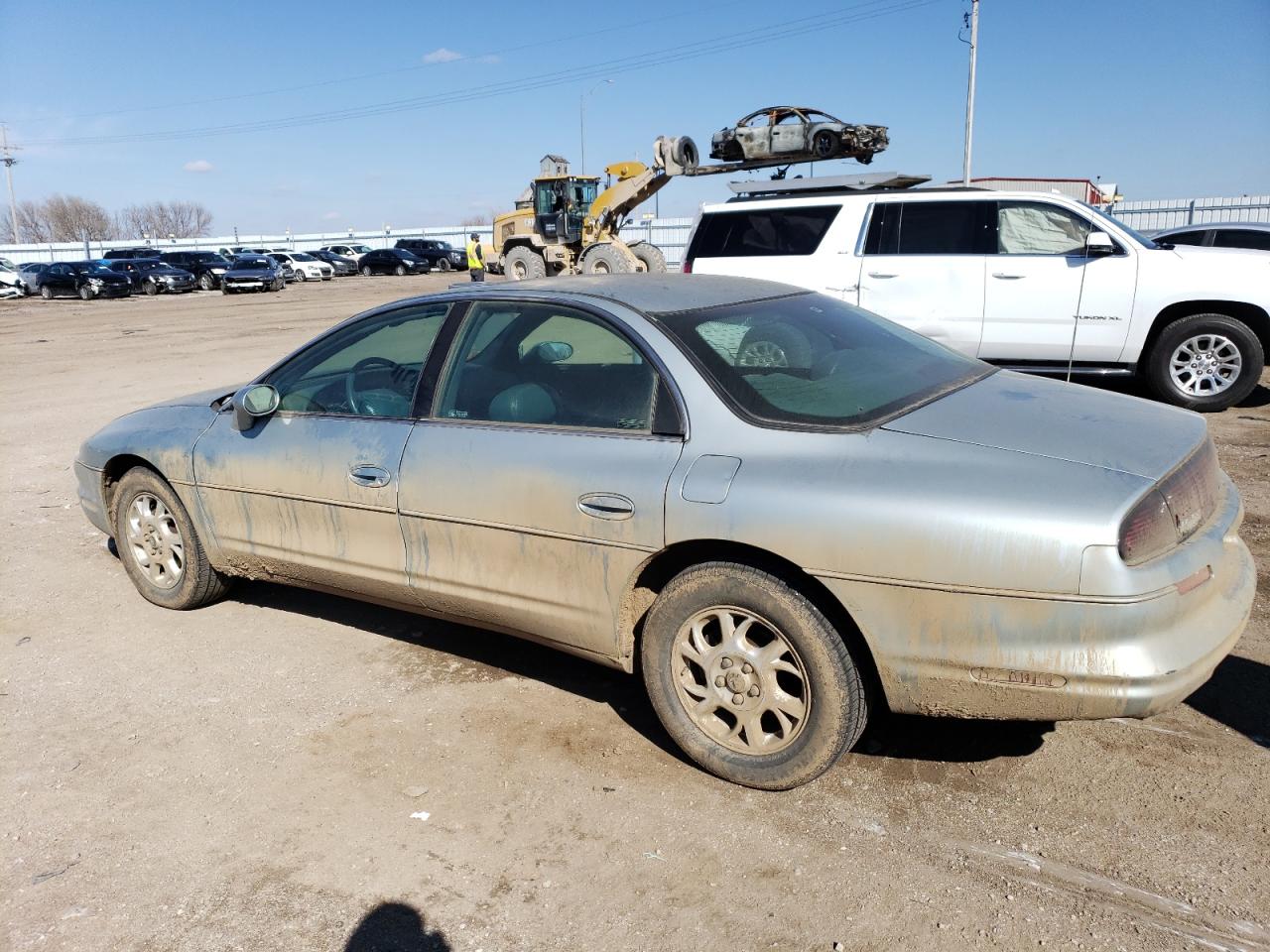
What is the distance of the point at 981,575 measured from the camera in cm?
270

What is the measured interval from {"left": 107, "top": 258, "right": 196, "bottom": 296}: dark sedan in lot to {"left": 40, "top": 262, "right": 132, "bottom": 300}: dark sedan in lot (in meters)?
0.60

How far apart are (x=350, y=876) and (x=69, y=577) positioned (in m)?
3.59

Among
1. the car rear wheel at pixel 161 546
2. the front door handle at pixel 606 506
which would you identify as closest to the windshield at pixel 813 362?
the front door handle at pixel 606 506

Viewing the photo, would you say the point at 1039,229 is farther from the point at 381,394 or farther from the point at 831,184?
the point at 381,394

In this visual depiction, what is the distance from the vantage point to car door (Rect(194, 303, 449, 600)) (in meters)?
3.96

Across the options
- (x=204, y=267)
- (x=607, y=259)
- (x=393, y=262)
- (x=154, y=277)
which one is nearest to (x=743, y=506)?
(x=607, y=259)

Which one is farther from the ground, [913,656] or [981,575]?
[981,575]

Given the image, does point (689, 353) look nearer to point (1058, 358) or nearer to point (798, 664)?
point (798, 664)

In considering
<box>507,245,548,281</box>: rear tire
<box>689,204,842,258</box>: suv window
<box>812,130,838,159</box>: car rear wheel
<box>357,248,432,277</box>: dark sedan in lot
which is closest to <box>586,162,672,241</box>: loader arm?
<box>507,245,548,281</box>: rear tire

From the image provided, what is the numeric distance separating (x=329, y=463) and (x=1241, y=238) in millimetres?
12473

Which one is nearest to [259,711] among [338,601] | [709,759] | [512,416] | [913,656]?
[338,601]

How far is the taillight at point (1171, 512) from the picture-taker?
2637 millimetres

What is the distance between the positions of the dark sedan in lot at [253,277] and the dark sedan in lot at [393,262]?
1024cm

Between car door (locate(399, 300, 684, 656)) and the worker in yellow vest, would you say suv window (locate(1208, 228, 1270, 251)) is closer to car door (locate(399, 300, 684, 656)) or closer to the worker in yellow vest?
car door (locate(399, 300, 684, 656))
